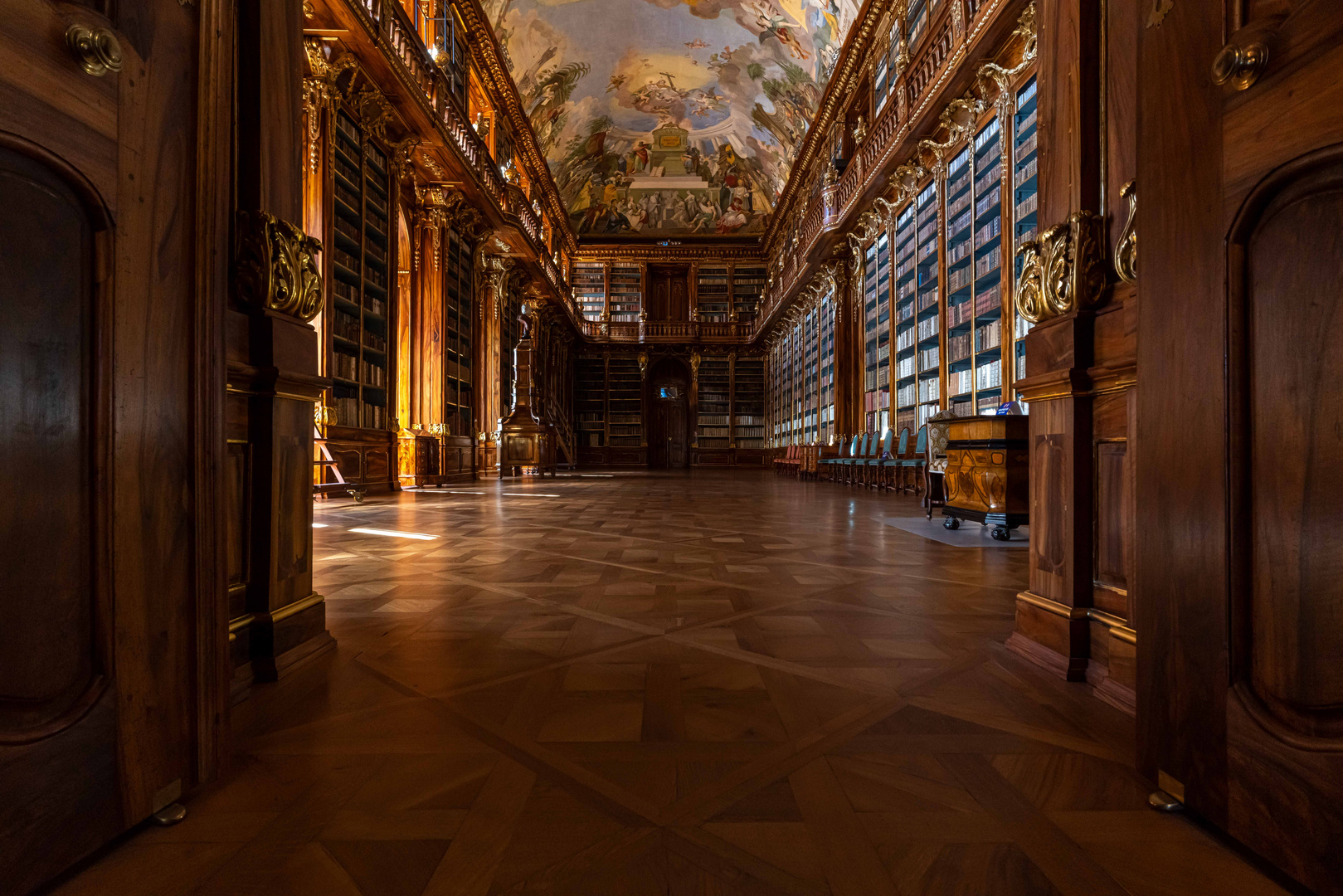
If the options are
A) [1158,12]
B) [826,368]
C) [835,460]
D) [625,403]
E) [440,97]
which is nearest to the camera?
[1158,12]

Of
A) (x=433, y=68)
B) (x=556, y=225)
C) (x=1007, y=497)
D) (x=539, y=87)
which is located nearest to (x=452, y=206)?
(x=433, y=68)

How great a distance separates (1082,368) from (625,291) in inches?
888

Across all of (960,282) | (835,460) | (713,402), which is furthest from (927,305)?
(713,402)

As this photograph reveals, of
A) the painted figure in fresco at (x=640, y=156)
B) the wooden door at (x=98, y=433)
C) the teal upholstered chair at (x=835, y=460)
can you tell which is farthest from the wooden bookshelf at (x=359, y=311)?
the painted figure in fresco at (x=640, y=156)

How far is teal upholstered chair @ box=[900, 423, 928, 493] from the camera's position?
27.8 ft

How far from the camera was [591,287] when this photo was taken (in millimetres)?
23391

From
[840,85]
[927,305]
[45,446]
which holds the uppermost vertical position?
[840,85]

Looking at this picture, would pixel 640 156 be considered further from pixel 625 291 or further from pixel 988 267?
pixel 988 267

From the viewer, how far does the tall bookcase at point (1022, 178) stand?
6.61 m

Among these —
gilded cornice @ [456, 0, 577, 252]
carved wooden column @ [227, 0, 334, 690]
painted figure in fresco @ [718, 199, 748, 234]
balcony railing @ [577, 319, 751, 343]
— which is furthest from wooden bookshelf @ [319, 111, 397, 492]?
painted figure in fresco @ [718, 199, 748, 234]

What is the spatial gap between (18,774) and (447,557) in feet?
8.61

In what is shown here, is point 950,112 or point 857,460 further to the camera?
point 857,460

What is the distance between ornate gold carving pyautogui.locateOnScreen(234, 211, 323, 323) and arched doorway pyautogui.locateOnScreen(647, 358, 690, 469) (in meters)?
22.2

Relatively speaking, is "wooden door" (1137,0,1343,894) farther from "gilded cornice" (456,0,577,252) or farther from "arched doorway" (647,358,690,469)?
"arched doorway" (647,358,690,469)
